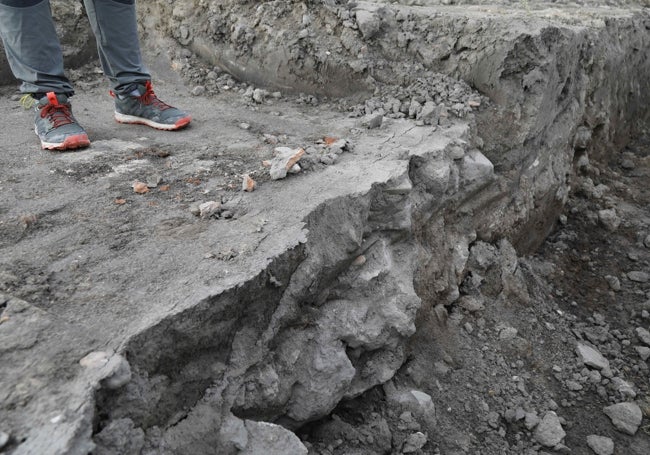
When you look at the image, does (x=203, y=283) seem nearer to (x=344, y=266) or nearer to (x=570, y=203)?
(x=344, y=266)

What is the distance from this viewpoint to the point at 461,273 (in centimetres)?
288

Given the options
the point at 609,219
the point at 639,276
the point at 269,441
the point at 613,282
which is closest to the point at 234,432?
the point at 269,441

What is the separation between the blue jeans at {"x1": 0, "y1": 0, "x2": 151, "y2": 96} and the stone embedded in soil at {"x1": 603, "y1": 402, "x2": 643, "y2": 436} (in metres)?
2.93

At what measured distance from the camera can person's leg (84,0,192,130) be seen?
261 cm

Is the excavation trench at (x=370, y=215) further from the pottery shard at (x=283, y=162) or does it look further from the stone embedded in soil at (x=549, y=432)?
the stone embedded in soil at (x=549, y=432)

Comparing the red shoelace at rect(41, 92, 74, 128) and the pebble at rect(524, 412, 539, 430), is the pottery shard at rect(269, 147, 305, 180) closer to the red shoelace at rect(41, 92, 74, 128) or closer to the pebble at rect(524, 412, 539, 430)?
the red shoelace at rect(41, 92, 74, 128)

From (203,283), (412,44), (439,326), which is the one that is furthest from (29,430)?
(412,44)

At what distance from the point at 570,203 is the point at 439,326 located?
2.01 m

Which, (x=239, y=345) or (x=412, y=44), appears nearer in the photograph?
(x=239, y=345)

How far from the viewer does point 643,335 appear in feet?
9.87

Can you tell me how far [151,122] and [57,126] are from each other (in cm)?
47

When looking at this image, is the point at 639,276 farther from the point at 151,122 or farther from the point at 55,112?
the point at 55,112

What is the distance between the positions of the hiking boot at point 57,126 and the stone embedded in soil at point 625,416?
2844 mm

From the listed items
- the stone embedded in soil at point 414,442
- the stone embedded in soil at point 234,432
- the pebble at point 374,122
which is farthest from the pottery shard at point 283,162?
Result: the stone embedded in soil at point 414,442
